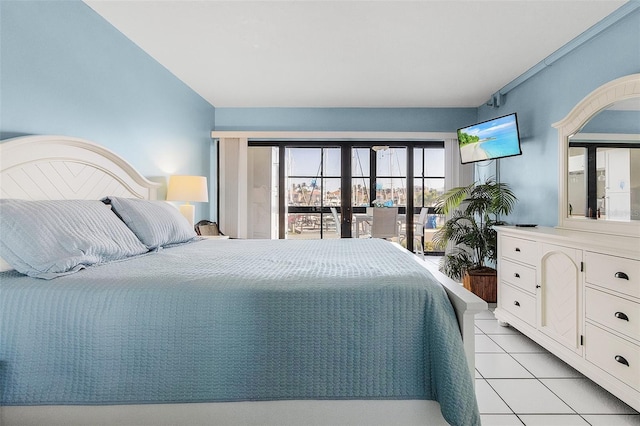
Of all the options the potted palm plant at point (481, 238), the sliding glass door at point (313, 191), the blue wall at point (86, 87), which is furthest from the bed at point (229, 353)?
the sliding glass door at point (313, 191)

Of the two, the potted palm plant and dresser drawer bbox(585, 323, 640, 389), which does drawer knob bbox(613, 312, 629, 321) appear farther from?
the potted palm plant

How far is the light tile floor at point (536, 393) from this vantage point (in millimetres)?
1822

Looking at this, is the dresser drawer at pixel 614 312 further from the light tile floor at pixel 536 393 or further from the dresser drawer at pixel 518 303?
the dresser drawer at pixel 518 303

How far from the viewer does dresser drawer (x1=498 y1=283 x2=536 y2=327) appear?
278 centimetres

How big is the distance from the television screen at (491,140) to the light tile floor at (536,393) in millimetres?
2076

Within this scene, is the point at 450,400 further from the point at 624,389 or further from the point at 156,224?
the point at 156,224

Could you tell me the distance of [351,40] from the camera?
9.91 ft

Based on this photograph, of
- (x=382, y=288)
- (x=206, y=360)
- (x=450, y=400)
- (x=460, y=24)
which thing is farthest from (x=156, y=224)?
(x=460, y=24)

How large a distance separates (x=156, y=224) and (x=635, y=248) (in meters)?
2.80

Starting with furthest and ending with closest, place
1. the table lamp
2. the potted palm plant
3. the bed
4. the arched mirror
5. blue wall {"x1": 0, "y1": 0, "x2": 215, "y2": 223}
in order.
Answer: the potted palm plant, the table lamp, the arched mirror, blue wall {"x1": 0, "y1": 0, "x2": 215, "y2": 223}, the bed

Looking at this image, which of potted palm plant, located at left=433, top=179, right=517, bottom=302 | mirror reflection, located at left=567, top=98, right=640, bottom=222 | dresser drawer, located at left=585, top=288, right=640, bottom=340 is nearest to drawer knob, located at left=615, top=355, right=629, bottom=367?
dresser drawer, located at left=585, top=288, right=640, bottom=340

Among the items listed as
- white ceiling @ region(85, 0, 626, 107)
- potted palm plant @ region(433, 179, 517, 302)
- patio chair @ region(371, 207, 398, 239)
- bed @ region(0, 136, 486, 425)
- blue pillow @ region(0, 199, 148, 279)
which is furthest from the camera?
patio chair @ region(371, 207, 398, 239)

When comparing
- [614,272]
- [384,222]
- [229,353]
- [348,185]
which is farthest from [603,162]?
[348,185]

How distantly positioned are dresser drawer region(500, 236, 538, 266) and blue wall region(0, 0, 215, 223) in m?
3.33
